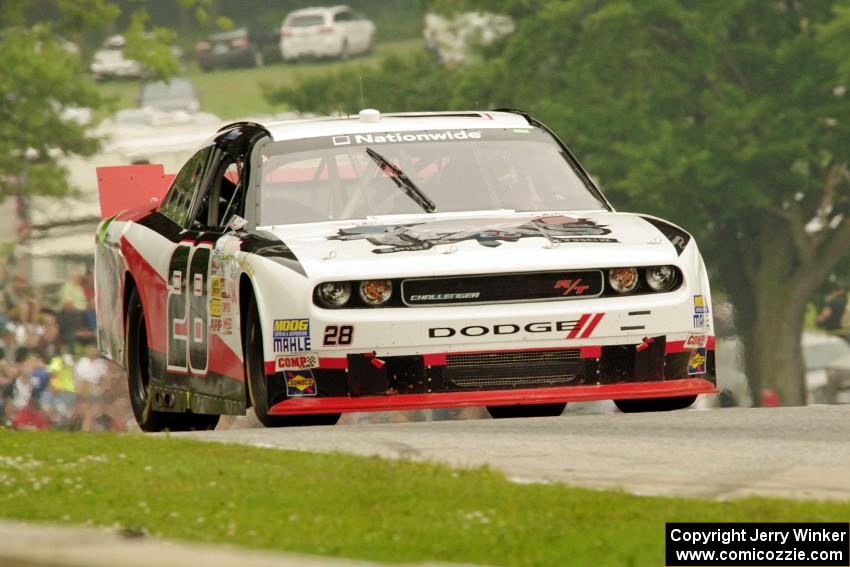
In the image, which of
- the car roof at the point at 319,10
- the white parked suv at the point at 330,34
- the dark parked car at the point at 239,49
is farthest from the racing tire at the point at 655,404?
the dark parked car at the point at 239,49

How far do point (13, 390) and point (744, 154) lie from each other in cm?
1399

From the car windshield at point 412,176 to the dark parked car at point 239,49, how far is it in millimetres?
40789

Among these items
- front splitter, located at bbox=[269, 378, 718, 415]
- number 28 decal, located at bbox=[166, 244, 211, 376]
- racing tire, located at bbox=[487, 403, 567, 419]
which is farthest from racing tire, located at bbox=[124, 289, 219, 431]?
front splitter, located at bbox=[269, 378, 718, 415]

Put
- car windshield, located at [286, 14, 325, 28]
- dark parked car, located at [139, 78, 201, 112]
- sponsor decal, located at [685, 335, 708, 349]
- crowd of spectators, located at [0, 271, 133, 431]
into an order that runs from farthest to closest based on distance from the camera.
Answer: car windshield, located at [286, 14, 325, 28] < dark parked car, located at [139, 78, 201, 112] < crowd of spectators, located at [0, 271, 133, 431] < sponsor decal, located at [685, 335, 708, 349]

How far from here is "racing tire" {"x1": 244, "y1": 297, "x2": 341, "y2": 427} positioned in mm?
9508

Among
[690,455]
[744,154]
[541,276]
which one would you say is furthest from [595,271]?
[744,154]

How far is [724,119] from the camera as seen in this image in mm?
34125

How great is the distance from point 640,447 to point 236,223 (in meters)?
2.46

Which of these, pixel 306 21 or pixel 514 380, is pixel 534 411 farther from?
pixel 306 21

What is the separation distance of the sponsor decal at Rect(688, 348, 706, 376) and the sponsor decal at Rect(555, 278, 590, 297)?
0.66m

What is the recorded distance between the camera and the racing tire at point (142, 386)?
38.1 feet

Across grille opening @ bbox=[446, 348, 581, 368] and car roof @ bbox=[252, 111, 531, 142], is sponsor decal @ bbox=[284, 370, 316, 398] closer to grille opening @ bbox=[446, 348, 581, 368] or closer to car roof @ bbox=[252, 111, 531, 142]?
grille opening @ bbox=[446, 348, 581, 368]

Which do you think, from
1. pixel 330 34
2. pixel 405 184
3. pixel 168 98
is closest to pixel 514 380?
pixel 405 184

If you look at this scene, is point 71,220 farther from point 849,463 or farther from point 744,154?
point 849,463
